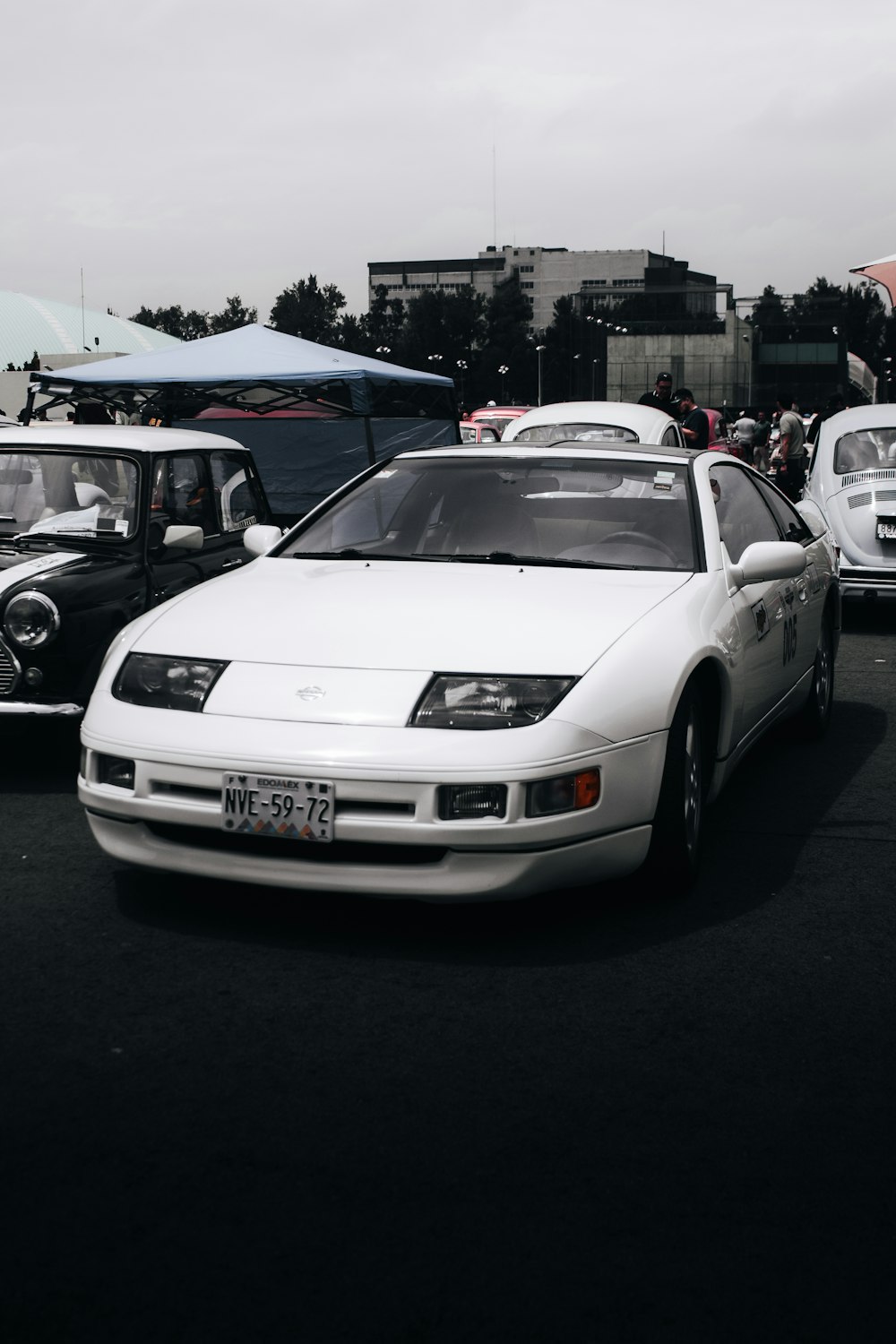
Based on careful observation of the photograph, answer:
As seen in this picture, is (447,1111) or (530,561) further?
(530,561)

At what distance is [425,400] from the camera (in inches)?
648

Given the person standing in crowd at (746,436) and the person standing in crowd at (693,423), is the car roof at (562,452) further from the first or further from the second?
the person standing in crowd at (746,436)

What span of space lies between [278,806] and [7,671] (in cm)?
244

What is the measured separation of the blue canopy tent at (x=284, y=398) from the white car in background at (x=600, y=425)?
1734 millimetres

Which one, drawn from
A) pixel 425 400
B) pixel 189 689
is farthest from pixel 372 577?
pixel 425 400

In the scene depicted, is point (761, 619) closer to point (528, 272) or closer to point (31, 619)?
point (31, 619)

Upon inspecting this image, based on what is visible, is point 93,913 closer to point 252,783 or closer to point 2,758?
point 252,783

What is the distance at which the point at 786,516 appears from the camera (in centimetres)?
652

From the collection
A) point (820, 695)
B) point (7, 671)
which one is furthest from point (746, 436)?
point (7, 671)

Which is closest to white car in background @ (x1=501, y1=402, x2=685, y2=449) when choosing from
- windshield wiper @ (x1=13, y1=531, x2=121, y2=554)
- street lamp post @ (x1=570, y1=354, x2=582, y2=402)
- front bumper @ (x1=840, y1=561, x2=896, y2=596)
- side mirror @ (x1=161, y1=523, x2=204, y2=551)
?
front bumper @ (x1=840, y1=561, x2=896, y2=596)

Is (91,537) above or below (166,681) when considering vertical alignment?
above

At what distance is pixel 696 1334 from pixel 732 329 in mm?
110190

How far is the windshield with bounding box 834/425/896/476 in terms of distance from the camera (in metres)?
11.5

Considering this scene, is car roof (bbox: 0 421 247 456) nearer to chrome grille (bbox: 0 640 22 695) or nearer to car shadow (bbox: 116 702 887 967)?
chrome grille (bbox: 0 640 22 695)
